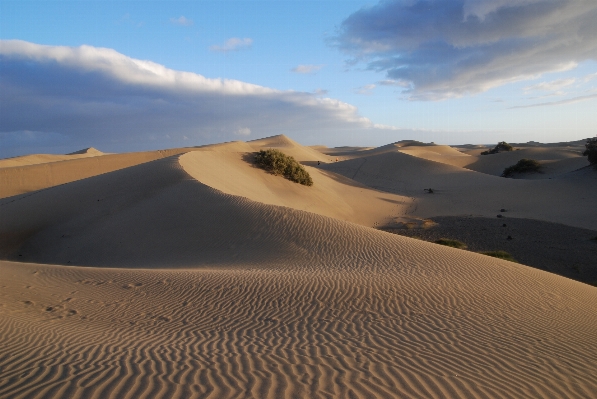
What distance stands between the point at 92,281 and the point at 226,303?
12.4 ft

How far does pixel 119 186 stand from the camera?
2081cm

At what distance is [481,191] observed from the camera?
1185 inches

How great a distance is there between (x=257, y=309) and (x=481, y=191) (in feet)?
88.8

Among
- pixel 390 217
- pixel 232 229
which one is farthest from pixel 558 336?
pixel 390 217

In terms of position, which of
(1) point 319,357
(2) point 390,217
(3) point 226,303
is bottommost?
(2) point 390,217

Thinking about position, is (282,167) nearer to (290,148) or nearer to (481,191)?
(481,191)

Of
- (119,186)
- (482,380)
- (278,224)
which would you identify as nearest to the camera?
(482,380)

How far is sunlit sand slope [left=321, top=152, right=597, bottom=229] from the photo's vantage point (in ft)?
78.9

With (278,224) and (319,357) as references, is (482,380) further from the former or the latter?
(278,224)

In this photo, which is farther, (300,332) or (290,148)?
(290,148)

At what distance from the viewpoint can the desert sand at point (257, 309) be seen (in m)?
4.19

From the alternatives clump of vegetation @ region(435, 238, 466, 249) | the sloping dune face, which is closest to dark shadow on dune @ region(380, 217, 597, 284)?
clump of vegetation @ region(435, 238, 466, 249)

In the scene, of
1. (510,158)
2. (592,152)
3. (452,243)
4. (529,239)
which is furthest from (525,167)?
(452,243)

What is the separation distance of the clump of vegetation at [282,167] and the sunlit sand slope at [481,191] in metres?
7.31
